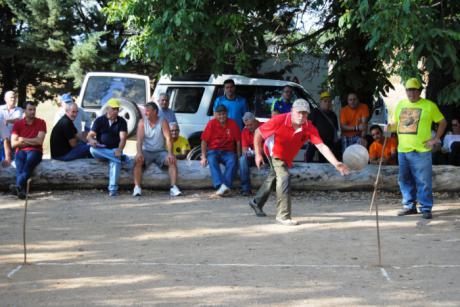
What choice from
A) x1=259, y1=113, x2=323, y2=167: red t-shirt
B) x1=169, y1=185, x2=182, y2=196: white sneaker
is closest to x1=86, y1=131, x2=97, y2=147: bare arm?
x1=169, y1=185, x2=182, y2=196: white sneaker

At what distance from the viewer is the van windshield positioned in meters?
14.9

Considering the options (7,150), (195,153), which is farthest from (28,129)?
(195,153)

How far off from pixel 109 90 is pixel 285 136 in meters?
6.47

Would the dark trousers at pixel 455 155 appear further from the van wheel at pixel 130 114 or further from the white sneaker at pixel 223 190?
the van wheel at pixel 130 114

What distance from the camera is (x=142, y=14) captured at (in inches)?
488

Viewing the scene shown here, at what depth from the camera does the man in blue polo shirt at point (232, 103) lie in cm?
1271

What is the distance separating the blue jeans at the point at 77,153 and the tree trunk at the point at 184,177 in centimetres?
13

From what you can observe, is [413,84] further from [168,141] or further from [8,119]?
[8,119]

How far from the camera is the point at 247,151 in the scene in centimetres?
1185

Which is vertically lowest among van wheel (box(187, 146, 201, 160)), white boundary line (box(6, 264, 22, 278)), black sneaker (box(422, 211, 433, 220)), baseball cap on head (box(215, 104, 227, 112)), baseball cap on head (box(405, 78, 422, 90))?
white boundary line (box(6, 264, 22, 278))

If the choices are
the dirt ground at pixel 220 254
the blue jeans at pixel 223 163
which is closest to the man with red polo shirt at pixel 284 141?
the dirt ground at pixel 220 254

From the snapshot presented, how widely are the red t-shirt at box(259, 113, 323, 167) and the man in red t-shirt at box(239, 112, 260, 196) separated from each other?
2226 mm

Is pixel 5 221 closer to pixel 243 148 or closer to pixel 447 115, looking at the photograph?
pixel 243 148

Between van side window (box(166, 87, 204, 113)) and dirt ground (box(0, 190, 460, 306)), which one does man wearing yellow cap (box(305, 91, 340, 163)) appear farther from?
van side window (box(166, 87, 204, 113))
